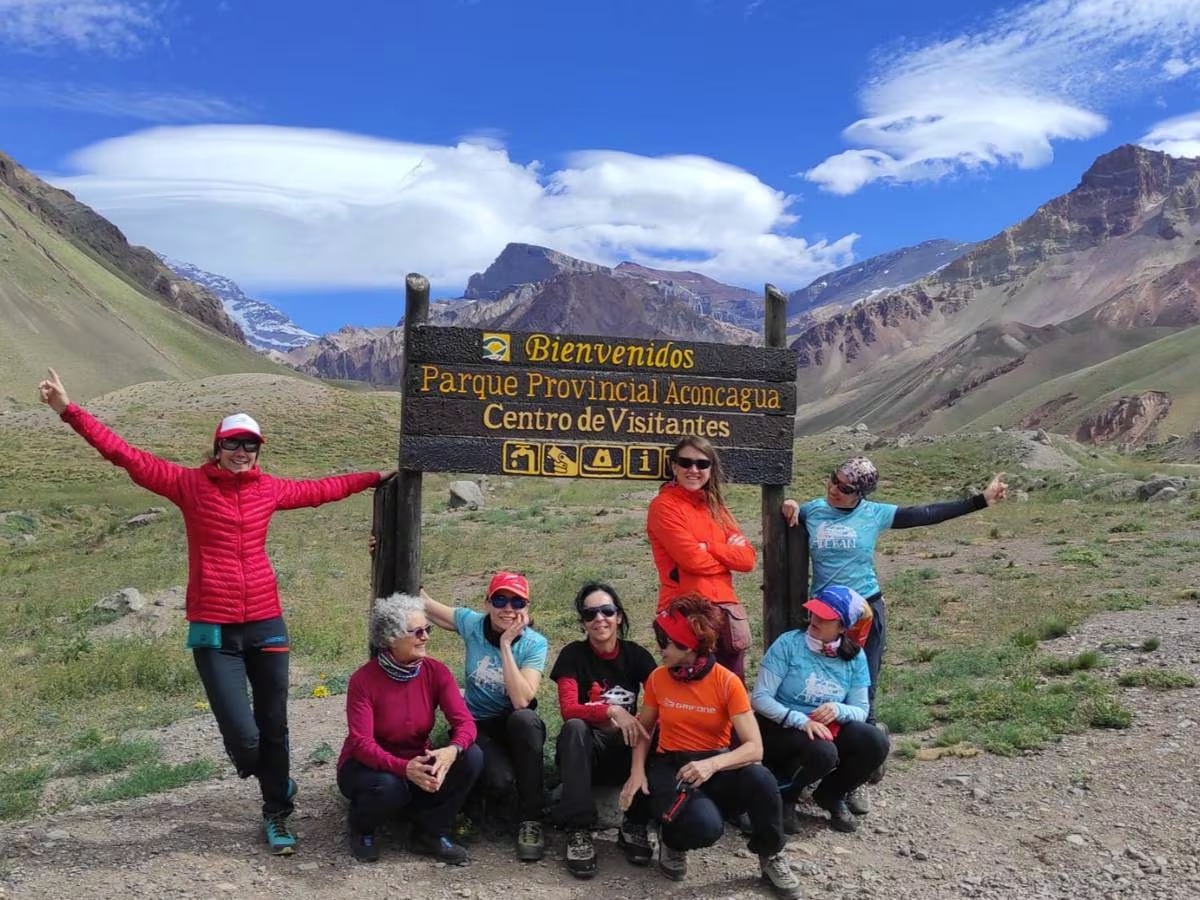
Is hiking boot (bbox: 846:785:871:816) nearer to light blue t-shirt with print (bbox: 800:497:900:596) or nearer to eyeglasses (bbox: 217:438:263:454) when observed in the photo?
light blue t-shirt with print (bbox: 800:497:900:596)

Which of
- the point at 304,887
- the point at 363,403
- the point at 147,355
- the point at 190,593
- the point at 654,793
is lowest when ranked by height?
the point at 304,887

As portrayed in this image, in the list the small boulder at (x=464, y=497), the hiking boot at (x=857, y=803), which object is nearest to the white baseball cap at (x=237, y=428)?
the hiking boot at (x=857, y=803)

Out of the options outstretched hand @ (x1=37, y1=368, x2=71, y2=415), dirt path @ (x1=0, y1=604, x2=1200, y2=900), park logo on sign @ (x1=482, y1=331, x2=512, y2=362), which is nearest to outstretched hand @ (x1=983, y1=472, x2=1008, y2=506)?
dirt path @ (x1=0, y1=604, x2=1200, y2=900)

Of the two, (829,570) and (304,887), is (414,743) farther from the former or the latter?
(829,570)

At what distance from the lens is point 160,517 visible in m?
27.4

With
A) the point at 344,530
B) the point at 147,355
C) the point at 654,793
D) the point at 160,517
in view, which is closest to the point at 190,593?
the point at 654,793

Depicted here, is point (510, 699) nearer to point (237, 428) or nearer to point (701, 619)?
point (701, 619)

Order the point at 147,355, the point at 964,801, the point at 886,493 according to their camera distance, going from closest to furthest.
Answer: the point at 964,801 < the point at 886,493 < the point at 147,355

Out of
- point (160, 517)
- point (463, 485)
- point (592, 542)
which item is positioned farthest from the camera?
point (463, 485)

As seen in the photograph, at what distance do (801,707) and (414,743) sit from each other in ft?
7.42

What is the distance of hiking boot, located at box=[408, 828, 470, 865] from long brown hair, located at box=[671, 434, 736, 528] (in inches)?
96.2

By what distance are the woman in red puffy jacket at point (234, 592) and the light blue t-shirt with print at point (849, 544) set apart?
11.2 feet

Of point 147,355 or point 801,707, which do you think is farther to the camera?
point 147,355

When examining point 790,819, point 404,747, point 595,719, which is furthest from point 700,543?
point 404,747
